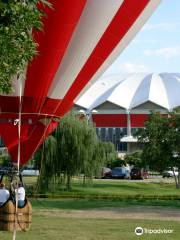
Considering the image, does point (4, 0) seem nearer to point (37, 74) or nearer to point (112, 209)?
point (37, 74)

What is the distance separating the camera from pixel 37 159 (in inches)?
1248

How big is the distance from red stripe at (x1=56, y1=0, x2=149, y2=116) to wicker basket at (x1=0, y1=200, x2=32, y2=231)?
2.53 metres

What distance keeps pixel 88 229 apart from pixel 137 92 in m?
73.0

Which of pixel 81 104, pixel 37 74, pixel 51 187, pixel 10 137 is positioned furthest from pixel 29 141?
pixel 81 104

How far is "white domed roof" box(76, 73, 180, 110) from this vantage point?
83375mm

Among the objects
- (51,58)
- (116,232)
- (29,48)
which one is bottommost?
(116,232)

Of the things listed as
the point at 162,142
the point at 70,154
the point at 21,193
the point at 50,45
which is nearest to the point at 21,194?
the point at 21,193

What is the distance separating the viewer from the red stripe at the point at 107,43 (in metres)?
13.9

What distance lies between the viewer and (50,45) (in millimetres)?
13023

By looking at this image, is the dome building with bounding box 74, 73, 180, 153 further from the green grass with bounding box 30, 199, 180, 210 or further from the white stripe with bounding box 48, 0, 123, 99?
the white stripe with bounding box 48, 0, 123, 99

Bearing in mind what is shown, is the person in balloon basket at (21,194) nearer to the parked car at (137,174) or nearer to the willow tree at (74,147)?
the willow tree at (74,147)

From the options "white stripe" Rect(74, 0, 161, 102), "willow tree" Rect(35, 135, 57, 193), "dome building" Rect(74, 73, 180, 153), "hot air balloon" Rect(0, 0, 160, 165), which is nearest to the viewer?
"hot air balloon" Rect(0, 0, 160, 165)

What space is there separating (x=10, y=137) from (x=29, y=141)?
0.43 m

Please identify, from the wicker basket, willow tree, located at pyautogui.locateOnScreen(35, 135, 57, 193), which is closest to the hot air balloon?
the wicker basket
